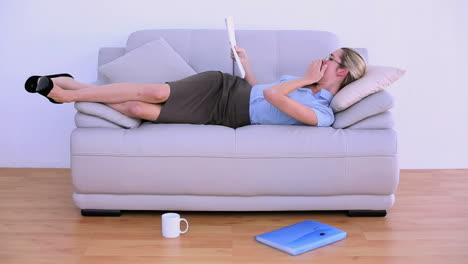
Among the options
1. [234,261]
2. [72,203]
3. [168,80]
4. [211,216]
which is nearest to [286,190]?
[211,216]

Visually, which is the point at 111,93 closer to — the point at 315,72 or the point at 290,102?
the point at 290,102

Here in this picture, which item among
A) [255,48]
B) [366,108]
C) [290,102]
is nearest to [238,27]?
[255,48]

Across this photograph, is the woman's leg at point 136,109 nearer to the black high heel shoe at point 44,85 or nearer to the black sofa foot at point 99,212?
the black high heel shoe at point 44,85

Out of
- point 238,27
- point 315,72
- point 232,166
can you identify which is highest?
point 238,27

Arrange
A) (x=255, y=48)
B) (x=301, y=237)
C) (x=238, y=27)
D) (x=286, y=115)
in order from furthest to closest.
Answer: (x=238, y=27), (x=255, y=48), (x=286, y=115), (x=301, y=237)

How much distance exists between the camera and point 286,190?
285 centimetres

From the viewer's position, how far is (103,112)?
9.34ft

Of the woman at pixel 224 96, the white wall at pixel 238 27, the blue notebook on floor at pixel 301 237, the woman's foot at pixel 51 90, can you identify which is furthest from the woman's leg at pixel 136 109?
the white wall at pixel 238 27

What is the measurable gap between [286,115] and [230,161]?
43 centimetres

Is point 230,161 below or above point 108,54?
below

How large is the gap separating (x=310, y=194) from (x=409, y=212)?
59cm

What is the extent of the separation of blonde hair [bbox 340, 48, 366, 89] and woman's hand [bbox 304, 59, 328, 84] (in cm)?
11

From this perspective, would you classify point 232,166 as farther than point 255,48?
No

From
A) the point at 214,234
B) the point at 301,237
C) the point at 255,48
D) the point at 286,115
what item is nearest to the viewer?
the point at 301,237
